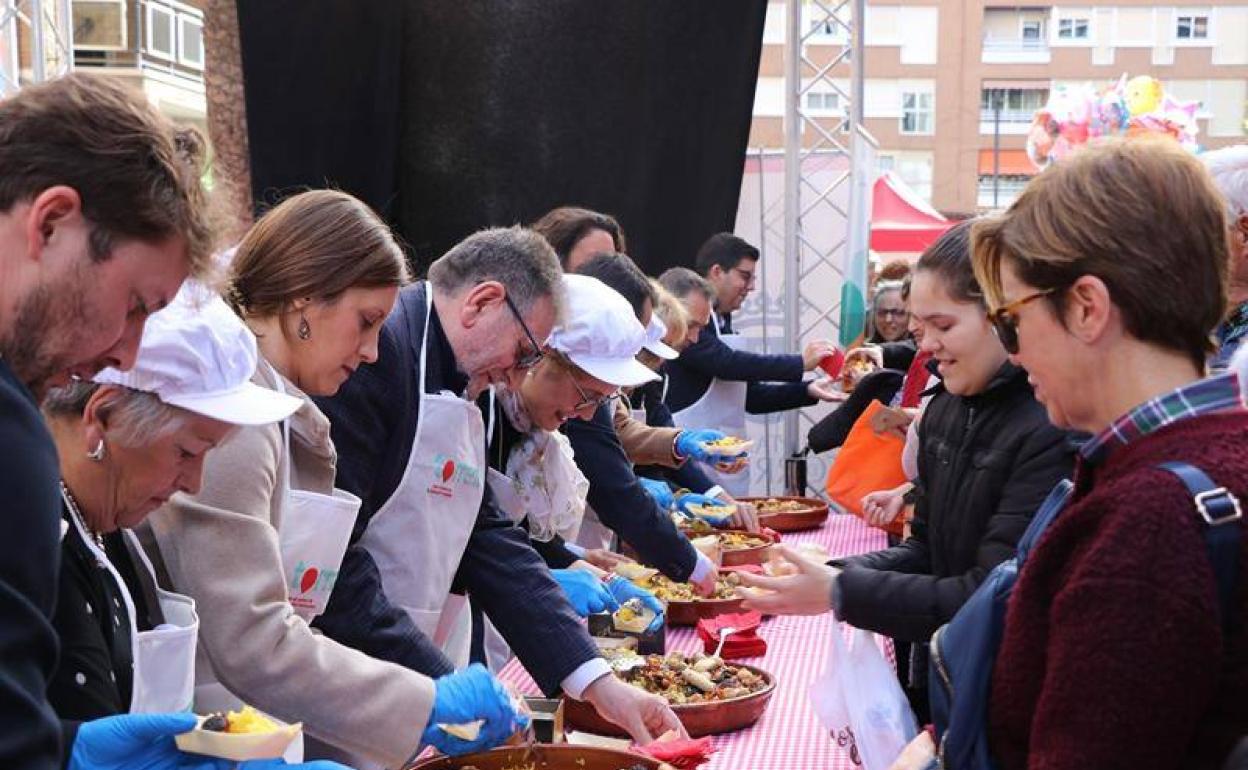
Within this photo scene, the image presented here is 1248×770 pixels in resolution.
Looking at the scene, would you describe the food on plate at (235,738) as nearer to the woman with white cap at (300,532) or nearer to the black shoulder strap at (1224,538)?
the woman with white cap at (300,532)

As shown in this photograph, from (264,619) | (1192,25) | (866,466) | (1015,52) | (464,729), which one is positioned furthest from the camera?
(1192,25)

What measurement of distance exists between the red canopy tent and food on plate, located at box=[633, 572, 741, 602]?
8.94 metres

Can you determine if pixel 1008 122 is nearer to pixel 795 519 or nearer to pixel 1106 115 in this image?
pixel 1106 115

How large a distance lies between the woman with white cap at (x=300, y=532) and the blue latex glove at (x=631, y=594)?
1.13 m

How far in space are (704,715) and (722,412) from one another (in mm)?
4108

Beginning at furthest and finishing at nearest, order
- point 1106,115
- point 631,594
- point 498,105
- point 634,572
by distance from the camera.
Result: 1. point 1106,115
2. point 498,105
3. point 634,572
4. point 631,594

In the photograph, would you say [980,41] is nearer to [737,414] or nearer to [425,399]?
[737,414]

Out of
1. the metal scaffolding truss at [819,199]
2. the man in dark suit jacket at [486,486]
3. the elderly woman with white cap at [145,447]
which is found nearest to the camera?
the elderly woman with white cap at [145,447]

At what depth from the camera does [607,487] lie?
3.76m

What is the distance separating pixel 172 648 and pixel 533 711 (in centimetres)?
75

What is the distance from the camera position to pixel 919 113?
34.8 meters

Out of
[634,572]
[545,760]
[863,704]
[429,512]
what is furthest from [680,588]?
[545,760]

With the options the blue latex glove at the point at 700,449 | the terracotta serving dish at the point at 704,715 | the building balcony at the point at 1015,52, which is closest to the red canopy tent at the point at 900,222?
the blue latex glove at the point at 700,449

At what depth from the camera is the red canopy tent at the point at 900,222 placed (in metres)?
12.8
